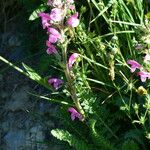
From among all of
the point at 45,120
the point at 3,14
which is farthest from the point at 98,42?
the point at 3,14

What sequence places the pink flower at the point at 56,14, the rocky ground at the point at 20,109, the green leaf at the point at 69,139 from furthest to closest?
the rocky ground at the point at 20,109 < the green leaf at the point at 69,139 < the pink flower at the point at 56,14

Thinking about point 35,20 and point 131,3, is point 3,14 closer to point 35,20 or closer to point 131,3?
point 35,20

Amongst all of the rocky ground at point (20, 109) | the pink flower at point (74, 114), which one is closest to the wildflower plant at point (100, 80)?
the pink flower at point (74, 114)

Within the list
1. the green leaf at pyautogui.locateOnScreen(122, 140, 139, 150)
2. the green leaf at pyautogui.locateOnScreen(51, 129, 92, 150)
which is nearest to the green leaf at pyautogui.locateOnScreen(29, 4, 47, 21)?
the green leaf at pyautogui.locateOnScreen(51, 129, 92, 150)

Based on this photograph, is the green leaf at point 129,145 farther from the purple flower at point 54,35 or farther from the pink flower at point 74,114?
the purple flower at point 54,35

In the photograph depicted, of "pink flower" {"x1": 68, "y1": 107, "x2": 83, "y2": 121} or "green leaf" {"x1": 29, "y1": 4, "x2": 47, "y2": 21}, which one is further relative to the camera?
"green leaf" {"x1": 29, "y1": 4, "x2": 47, "y2": 21}

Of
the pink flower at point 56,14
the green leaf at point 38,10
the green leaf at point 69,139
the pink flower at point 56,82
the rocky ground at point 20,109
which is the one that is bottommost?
the rocky ground at point 20,109

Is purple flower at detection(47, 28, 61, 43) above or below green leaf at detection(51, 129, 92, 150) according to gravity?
above

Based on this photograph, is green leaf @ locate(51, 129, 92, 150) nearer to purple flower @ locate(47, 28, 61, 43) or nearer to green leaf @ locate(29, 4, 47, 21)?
purple flower @ locate(47, 28, 61, 43)
